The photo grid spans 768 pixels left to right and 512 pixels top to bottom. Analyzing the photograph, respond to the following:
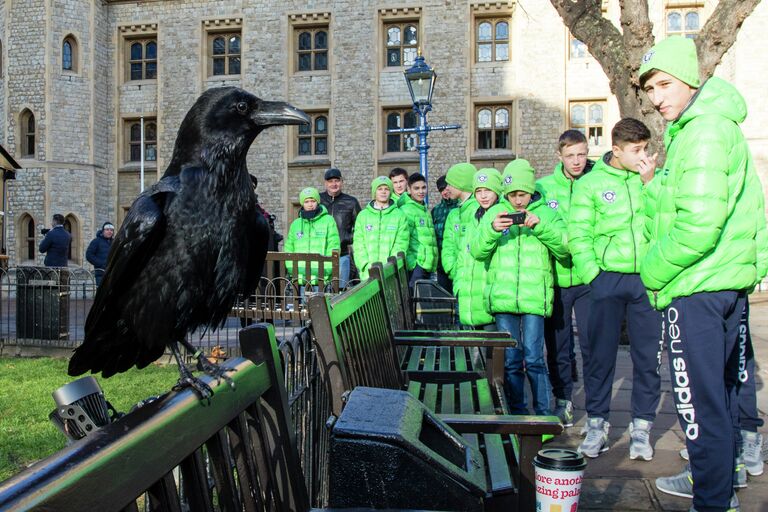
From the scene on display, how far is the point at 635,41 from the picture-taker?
8469mm

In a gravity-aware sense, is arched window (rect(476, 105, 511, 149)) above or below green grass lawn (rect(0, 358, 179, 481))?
above

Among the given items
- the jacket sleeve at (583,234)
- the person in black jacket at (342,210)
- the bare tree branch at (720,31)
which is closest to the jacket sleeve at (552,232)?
the jacket sleeve at (583,234)

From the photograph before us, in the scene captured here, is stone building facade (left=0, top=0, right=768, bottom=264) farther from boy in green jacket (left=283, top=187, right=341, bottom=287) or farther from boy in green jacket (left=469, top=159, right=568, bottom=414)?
boy in green jacket (left=469, top=159, right=568, bottom=414)

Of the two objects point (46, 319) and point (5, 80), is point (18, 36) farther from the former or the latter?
point (46, 319)

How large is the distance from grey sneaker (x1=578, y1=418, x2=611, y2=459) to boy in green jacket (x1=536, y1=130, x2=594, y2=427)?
627 mm

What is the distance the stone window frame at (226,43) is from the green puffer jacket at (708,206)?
23091mm

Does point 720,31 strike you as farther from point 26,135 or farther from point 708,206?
point 26,135

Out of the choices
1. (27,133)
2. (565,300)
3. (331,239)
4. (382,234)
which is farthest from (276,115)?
(27,133)

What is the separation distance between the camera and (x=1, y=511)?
0.72 metres

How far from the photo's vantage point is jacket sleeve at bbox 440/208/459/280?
8.11 metres

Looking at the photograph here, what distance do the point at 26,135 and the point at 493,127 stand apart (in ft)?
52.5

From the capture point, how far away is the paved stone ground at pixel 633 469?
3547 millimetres

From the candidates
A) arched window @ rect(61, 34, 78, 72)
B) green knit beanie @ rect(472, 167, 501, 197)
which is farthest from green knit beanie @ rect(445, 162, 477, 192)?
arched window @ rect(61, 34, 78, 72)

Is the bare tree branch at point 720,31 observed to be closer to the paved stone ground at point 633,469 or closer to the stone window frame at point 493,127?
the paved stone ground at point 633,469
